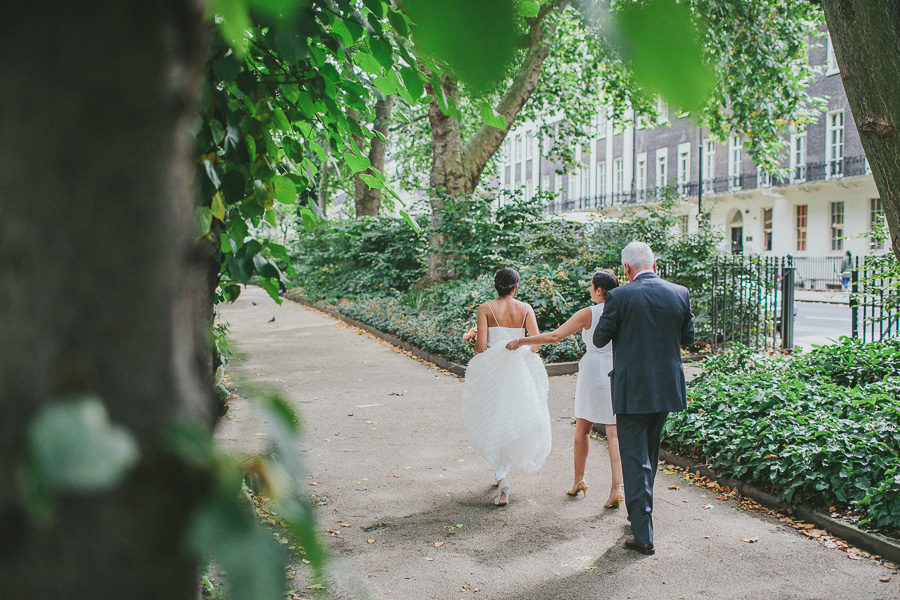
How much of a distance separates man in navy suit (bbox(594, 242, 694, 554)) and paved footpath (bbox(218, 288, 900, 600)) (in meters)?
0.39

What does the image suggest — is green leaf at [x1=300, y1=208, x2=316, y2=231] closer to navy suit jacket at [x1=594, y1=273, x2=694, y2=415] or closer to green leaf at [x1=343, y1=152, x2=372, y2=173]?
green leaf at [x1=343, y1=152, x2=372, y2=173]

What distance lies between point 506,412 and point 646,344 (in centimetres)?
144

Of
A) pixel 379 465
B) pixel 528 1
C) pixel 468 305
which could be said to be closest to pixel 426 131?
pixel 468 305

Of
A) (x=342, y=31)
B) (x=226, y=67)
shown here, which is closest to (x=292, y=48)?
(x=226, y=67)

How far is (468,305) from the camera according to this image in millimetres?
13906

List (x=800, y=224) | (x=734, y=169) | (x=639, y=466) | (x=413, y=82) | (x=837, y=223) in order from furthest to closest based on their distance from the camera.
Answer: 1. (x=734, y=169)
2. (x=800, y=224)
3. (x=837, y=223)
4. (x=639, y=466)
5. (x=413, y=82)

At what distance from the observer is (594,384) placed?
5.61 m

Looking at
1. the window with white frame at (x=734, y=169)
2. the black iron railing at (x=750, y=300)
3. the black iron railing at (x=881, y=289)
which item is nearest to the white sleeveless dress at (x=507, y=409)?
the black iron railing at (x=881, y=289)

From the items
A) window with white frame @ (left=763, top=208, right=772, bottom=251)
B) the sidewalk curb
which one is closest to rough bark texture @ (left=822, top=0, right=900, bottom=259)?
the sidewalk curb

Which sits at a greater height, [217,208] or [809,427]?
[217,208]

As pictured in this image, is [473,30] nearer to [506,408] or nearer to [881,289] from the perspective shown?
[506,408]

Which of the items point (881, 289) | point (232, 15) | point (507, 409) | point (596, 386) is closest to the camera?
point (232, 15)

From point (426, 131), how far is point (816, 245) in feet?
71.6

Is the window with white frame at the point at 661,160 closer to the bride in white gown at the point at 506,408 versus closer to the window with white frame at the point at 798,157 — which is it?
the bride in white gown at the point at 506,408
